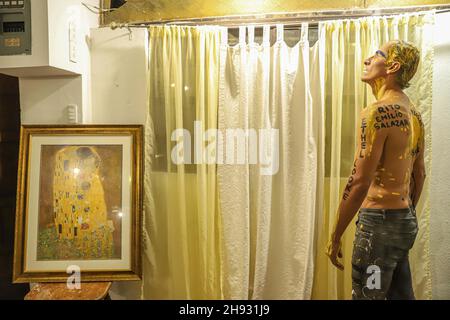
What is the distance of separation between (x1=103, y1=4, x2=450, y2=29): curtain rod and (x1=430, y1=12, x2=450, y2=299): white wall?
178 millimetres

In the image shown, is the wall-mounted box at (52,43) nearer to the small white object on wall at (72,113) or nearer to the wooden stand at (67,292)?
the small white object on wall at (72,113)

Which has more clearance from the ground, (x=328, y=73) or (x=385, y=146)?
(x=328, y=73)

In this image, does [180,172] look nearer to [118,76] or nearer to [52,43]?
[118,76]

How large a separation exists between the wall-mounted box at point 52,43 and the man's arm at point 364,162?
1.39 m

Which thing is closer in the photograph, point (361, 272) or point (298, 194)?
point (361, 272)

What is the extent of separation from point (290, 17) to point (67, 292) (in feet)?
5.65

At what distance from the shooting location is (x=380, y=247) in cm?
121

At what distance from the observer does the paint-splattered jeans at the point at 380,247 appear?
47.8 inches

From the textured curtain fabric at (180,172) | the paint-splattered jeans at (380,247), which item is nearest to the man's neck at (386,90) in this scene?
the paint-splattered jeans at (380,247)
